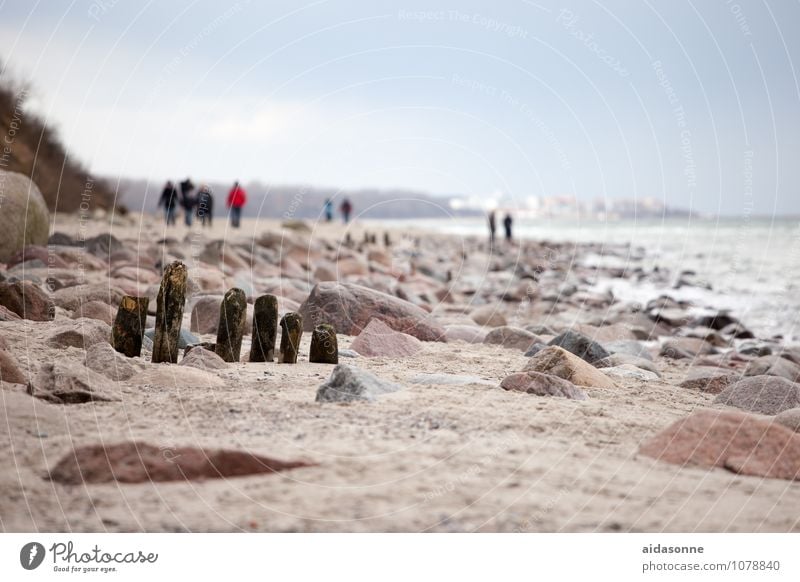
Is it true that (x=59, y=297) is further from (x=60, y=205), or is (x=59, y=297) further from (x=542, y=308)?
(x=60, y=205)

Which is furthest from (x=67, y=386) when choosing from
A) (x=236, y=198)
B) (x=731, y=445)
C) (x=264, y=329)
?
(x=236, y=198)

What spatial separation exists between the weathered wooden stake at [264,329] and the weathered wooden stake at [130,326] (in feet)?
2.76

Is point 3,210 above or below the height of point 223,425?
above

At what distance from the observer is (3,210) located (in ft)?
38.5

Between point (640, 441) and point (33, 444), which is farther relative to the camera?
point (640, 441)

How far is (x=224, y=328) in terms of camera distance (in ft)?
20.1

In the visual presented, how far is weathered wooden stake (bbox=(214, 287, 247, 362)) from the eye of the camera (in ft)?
20.0

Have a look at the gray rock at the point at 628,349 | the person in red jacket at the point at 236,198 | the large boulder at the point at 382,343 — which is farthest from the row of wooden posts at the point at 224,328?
the person in red jacket at the point at 236,198

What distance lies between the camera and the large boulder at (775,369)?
844 cm

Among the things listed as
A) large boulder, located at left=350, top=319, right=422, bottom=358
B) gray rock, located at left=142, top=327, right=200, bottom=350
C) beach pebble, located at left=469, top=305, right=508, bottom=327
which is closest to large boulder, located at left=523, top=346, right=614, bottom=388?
large boulder, located at left=350, top=319, right=422, bottom=358

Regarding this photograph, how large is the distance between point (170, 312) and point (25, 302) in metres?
2.29
